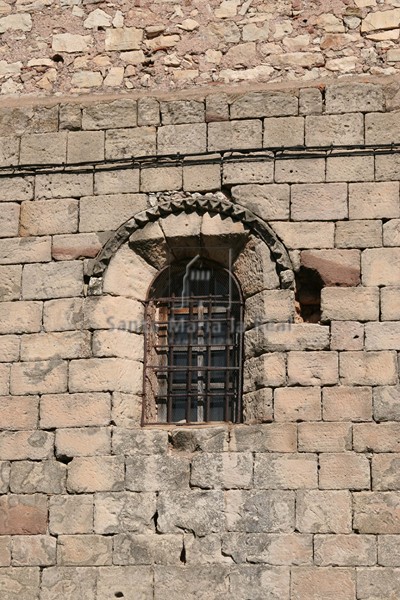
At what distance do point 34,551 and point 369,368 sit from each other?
253 cm

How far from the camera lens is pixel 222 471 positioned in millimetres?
8789

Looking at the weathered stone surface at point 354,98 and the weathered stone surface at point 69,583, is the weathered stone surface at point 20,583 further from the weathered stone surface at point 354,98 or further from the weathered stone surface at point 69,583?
the weathered stone surface at point 354,98

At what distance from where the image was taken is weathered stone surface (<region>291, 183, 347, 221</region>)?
9188 millimetres

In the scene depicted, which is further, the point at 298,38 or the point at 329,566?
the point at 298,38

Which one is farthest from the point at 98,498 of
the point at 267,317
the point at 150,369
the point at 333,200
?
the point at 333,200

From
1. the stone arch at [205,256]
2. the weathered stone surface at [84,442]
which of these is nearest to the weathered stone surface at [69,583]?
the weathered stone surface at [84,442]

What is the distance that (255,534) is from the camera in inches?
339

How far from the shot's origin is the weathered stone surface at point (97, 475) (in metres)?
8.84

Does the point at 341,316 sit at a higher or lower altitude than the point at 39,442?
higher

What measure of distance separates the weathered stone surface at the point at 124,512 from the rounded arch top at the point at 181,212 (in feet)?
4.77

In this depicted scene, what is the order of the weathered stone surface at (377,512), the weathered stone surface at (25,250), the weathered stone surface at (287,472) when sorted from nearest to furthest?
1. the weathered stone surface at (377,512)
2. the weathered stone surface at (287,472)
3. the weathered stone surface at (25,250)

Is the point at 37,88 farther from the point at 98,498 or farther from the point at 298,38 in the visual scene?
the point at 98,498

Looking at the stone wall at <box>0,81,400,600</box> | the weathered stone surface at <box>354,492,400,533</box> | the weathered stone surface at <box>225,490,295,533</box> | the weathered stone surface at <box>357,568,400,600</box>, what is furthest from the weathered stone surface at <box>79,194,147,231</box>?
the weathered stone surface at <box>357,568,400,600</box>

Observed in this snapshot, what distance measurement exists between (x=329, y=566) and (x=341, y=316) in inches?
65.4
